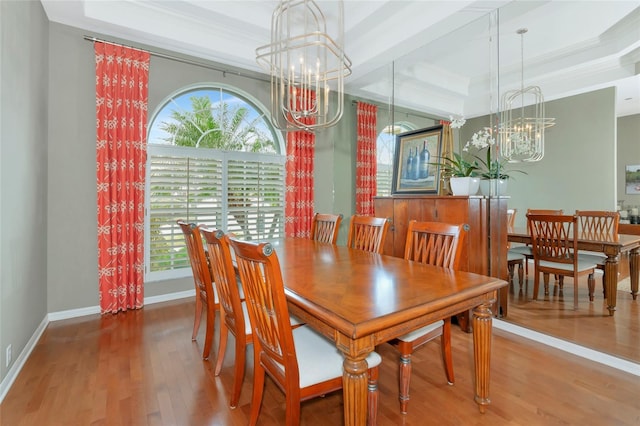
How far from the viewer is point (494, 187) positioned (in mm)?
2812

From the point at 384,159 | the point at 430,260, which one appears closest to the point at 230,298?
the point at 430,260

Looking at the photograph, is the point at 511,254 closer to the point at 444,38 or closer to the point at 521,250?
the point at 521,250

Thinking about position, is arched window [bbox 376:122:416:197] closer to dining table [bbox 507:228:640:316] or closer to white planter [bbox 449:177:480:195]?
white planter [bbox 449:177:480:195]

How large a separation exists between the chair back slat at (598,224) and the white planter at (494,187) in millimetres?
645

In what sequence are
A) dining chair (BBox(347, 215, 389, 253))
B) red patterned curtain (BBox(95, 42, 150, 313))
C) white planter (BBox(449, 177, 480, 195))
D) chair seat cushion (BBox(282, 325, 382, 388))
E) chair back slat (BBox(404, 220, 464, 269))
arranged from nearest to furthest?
chair seat cushion (BBox(282, 325, 382, 388))
chair back slat (BBox(404, 220, 464, 269))
dining chair (BBox(347, 215, 389, 253))
white planter (BBox(449, 177, 480, 195))
red patterned curtain (BBox(95, 42, 150, 313))

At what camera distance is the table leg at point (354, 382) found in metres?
1.07

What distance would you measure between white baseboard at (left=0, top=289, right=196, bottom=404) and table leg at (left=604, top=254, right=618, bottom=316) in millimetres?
4080

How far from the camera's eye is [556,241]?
107 inches

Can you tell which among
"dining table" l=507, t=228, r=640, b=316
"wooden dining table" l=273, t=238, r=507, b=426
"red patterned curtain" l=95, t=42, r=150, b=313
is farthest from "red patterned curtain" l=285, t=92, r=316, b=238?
"dining table" l=507, t=228, r=640, b=316

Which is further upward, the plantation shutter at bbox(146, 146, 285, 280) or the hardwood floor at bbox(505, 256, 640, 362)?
the plantation shutter at bbox(146, 146, 285, 280)

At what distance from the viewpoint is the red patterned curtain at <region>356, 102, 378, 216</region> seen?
16.0 ft

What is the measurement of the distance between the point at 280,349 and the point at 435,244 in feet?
4.10

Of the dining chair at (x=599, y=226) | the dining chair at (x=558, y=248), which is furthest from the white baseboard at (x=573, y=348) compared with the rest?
the dining chair at (x=599, y=226)

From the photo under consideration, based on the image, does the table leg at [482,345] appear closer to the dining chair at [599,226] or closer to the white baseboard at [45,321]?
the dining chair at [599,226]
